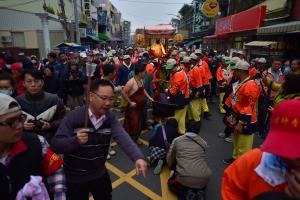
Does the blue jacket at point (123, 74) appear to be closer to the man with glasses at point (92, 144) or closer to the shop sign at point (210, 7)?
the man with glasses at point (92, 144)

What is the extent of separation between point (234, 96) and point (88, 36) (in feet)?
103

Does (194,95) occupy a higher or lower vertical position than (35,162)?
lower

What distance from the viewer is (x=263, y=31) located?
489 inches

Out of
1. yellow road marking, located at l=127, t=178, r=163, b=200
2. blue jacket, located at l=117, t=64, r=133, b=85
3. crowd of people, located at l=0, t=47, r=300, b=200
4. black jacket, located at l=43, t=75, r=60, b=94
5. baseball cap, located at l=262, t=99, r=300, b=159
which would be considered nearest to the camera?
baseball cap, located at l=262, t=99, r=300, b=159

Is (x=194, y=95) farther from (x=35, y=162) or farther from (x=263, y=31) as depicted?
(x=263, y=31)

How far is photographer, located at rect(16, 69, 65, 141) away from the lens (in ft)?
9.34

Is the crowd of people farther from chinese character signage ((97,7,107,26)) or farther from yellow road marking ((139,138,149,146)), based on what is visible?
chinese character signage ((97,7,107,26))

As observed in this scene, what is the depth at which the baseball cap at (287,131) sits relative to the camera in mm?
1072

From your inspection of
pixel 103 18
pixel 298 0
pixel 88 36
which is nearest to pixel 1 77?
pixel 298 0

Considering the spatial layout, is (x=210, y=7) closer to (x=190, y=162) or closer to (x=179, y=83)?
(x=179, y=83)

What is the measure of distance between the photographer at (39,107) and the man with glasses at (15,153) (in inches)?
43.4

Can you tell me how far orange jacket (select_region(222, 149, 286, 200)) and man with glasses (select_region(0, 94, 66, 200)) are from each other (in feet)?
3.84

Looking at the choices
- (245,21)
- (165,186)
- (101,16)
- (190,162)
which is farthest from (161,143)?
(101,16)

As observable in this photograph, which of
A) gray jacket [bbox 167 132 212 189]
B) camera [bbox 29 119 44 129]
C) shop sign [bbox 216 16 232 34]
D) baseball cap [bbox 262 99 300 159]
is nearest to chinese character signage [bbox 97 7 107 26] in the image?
shop sign [bbox 216 16 232 34]
